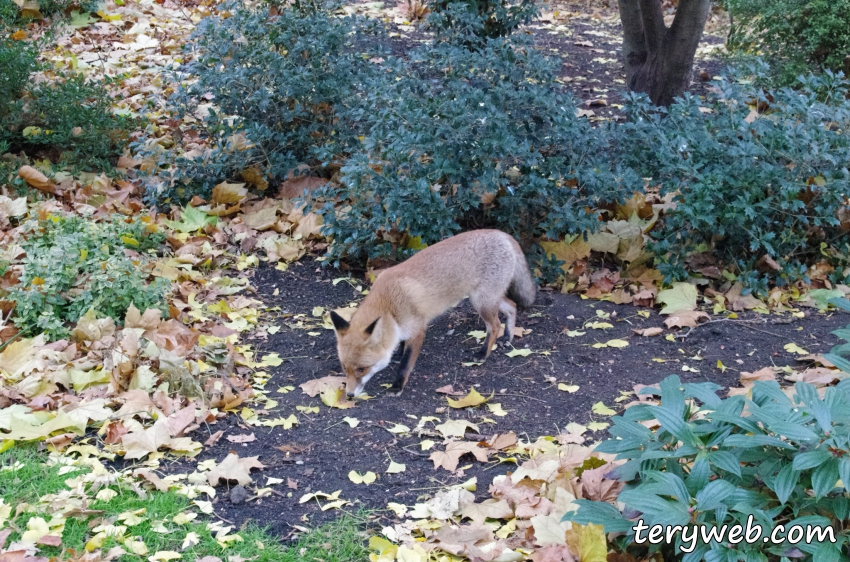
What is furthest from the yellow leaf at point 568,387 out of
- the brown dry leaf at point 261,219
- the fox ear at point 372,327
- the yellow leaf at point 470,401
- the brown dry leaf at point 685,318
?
the brown dry leaf at point 261,219

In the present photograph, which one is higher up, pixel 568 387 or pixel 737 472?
pixel 737 472

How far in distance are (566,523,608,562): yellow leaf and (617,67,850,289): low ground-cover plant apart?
4030mm

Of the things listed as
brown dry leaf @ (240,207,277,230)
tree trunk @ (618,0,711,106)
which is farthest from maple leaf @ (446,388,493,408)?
tree trunk @ (618,0,711,106)

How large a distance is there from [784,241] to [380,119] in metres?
3.80

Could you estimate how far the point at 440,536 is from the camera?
13.4 ft

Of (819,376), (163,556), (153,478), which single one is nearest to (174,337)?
(153,478)

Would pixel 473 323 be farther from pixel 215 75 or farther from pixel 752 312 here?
pixel 215 75

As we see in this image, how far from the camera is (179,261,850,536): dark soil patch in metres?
4.72

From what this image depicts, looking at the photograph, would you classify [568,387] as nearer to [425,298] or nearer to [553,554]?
[425,298]

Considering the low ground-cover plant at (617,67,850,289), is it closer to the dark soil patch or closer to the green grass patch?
the dark soil patch

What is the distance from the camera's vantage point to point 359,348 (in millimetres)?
5828

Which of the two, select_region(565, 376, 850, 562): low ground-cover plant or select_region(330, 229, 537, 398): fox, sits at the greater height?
select_region(565, 376, 850, 562): low ground-cover plant

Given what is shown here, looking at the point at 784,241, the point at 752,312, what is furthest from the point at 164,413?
the point at 784,241

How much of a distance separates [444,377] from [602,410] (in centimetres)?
130
